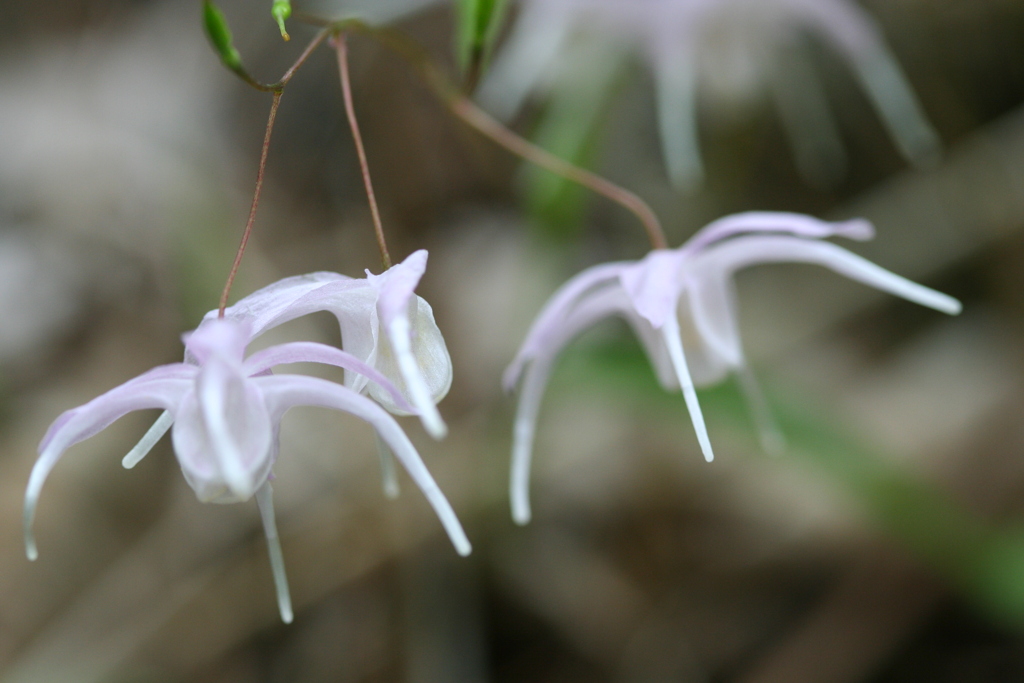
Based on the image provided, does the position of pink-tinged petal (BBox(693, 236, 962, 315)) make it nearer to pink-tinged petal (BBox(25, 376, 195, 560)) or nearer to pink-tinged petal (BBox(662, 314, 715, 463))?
pink-tinged petal (BBox(662, 314, 715, 463))

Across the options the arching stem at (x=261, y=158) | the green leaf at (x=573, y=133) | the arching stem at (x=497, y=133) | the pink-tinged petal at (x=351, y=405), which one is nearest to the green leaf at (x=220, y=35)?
the arching stem at (x=261, y=158)

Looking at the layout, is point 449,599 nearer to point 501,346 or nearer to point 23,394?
point 501,346

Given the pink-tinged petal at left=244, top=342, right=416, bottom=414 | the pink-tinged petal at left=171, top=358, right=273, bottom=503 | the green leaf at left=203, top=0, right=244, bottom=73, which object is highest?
the green leaf at left=203, top=0, right=244, bottom=73

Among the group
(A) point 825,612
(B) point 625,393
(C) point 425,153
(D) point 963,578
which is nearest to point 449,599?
(B) point 625,393

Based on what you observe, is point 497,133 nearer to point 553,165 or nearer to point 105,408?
point 553,165

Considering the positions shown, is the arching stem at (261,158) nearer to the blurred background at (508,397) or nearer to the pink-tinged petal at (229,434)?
the pink-tinged petal at (229,434)

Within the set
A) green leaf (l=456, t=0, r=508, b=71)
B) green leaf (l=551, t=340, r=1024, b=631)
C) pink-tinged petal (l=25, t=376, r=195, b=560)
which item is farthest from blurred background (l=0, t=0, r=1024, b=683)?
pink-tinged petal (l=25, t=376, r=195, b=560)

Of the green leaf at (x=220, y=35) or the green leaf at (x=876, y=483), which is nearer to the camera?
the green leaf at (x=220, y=35)

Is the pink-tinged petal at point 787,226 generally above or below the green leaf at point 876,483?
above

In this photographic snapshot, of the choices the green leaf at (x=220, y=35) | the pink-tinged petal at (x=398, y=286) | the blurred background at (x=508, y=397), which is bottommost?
the blurred background at (x=508, y=397)
